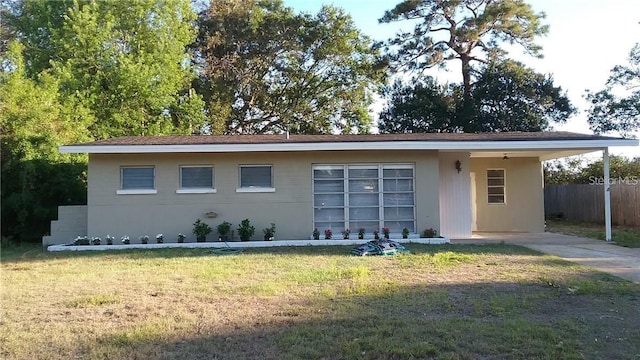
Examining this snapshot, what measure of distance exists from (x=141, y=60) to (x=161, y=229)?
13.6m

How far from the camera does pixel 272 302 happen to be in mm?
6945

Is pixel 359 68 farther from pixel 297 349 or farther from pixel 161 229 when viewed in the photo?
pixel 297 349

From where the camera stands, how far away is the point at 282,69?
29953 mm

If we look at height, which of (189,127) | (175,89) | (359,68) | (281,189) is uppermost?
(359,68)

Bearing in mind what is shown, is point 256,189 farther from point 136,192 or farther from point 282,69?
point 282,69

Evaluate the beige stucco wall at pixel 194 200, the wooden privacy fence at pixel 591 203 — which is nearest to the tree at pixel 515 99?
the wooden privacy fence at pixel 591 203

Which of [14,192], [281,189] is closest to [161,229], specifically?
[281,189]

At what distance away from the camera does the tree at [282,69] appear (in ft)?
95.1

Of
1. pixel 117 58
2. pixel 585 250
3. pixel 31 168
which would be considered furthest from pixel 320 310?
pixel 117 58

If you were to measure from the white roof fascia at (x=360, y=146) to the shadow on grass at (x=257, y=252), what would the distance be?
2.53m

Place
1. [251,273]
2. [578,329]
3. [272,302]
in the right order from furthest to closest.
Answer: [251,273]
[272,302]
[578,329]

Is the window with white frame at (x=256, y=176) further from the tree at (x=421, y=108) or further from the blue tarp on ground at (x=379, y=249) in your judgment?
the tree at (x=421, y=108)

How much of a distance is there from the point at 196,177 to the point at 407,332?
10.1m

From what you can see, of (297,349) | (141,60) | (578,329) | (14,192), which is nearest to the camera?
(297,349)
